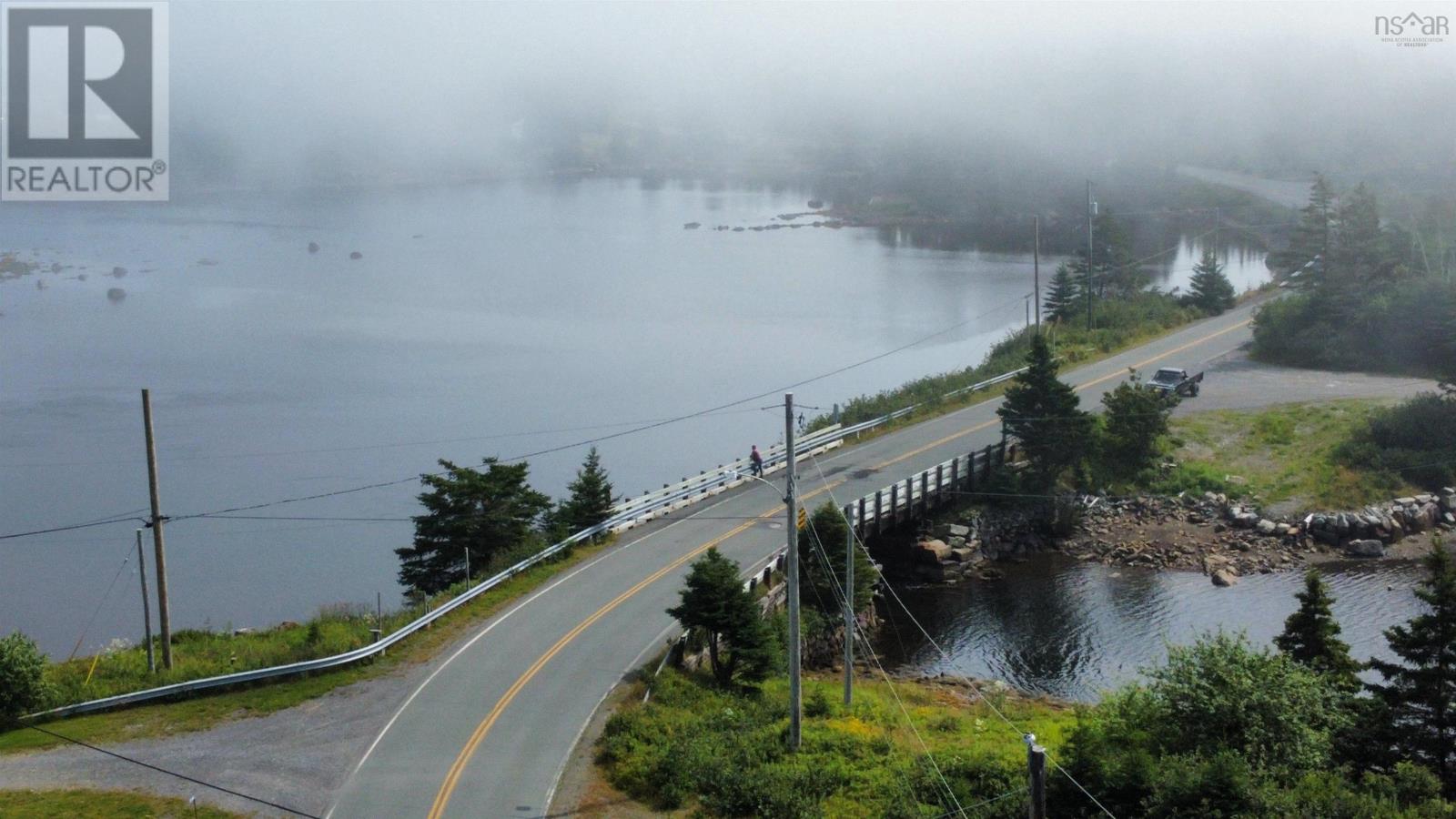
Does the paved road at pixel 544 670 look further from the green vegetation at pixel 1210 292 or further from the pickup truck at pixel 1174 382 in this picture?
the green vegetation at pixel 1210 292

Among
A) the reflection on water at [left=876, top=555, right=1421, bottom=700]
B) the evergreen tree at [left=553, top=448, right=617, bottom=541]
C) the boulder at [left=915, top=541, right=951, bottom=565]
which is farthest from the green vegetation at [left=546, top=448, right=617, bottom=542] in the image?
the boulder at [left=915, top=541, right=951, bottom=565]

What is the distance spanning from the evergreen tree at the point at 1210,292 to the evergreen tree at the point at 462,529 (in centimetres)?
4363

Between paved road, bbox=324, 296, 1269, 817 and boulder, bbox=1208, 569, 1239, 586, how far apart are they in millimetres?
9220

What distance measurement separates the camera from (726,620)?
84.9 feet

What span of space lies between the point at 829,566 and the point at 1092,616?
29.2 feet

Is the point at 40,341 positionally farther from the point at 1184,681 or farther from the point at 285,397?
the point at 1184,681

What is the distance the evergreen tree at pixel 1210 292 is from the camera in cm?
6656

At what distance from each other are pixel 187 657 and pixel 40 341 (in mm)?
73283

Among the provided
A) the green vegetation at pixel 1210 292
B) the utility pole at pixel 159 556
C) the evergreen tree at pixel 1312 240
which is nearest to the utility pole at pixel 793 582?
the utility pole at pixel 159 556

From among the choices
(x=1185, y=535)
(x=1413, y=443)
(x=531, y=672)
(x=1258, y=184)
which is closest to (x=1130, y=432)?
(x=1185, y=535)

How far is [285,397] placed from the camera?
7069cm

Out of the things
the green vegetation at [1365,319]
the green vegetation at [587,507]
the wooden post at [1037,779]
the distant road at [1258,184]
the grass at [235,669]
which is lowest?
the grass at [235,669]

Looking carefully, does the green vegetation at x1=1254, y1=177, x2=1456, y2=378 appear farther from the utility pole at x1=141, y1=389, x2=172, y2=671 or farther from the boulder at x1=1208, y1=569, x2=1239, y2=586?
the utility pole at x1=141, y1=389, x2=172, y2=671

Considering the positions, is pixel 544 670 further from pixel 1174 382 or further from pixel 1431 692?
pixel 1174 382
